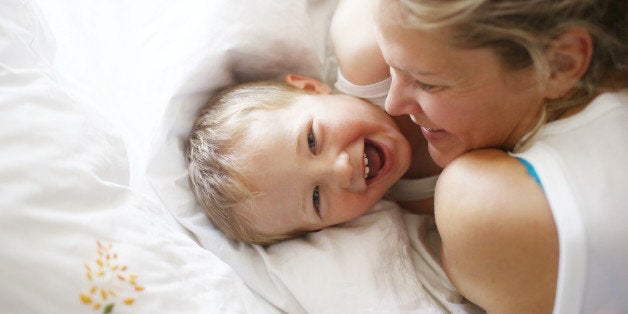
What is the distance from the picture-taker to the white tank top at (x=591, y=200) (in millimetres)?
695

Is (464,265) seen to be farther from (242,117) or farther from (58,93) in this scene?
(58,93)

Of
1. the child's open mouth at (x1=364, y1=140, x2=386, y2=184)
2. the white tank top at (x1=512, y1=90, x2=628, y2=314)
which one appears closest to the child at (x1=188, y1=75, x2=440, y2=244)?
the child's open mouth at (x1=364, y1=140, x2=386, y2=184)

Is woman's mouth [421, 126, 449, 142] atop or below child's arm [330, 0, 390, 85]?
below

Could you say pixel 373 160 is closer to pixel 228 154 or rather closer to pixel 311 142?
pixel 311 142

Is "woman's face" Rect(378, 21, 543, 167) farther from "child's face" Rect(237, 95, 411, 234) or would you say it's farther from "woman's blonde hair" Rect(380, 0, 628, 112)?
"child's face" Rect(237, 95, 411, 234)

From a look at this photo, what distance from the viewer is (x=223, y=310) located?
2.65ft

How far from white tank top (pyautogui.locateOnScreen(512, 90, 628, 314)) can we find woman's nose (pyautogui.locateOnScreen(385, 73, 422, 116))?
20 centimetres

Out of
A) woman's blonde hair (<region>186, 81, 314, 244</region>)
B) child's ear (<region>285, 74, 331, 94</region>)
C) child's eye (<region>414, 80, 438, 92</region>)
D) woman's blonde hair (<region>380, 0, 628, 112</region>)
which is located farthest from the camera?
child's ear (<region>285, 74, 331, 94</region>)

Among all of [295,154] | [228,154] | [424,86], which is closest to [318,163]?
[295,154]

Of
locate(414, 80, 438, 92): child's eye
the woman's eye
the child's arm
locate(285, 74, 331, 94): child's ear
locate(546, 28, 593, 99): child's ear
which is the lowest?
the woman's eye

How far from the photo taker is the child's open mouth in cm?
107

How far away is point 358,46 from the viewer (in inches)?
42.8

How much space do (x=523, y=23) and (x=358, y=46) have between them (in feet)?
1.47

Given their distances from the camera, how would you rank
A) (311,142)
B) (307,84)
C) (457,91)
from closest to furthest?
(457,91), (311,142), (307,84)
